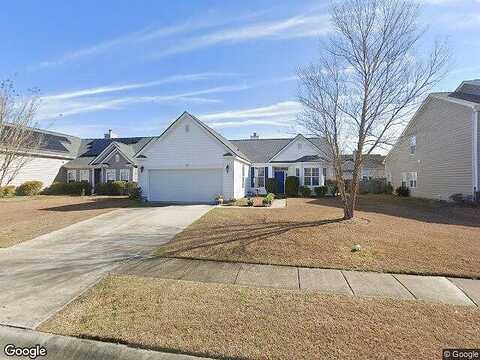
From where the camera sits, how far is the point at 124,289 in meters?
5.38

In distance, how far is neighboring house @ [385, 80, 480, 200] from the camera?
54.6 feet

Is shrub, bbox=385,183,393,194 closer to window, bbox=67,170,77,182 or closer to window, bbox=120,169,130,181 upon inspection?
window, bbox=120,169,130,181

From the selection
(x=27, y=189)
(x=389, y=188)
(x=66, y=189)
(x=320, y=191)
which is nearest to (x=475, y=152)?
(x=320, y=191)

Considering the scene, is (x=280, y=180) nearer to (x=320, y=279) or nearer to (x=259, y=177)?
(x=259, y=177)

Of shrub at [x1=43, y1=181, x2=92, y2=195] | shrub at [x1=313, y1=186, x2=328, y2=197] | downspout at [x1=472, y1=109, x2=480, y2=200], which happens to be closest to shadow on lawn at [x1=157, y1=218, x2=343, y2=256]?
downspout at [x1=472, y1=109, x2=480, y2=200]

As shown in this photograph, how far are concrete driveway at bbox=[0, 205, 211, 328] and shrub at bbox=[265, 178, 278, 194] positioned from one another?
571 inches

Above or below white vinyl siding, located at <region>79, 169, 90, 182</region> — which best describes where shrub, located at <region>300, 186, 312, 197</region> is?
below

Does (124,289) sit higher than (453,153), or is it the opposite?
(453,153)

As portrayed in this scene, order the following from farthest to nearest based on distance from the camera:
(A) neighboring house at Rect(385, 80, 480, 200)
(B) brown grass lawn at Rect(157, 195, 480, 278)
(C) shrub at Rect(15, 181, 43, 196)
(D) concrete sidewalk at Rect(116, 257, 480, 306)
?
(C) shrub at Rect(15, 181, 43, 196) → (A) neighboring house at Rect(385, 80, 480, 200) → (B) brown grass lawn at Rect(157, 195, 480, 278) → (D) concrete sidewalk at Rect(116, 257, 480, 306)

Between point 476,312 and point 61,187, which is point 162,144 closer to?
point 61,187

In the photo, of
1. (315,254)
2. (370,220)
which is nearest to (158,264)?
(315,254)

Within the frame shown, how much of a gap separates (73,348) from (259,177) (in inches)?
972

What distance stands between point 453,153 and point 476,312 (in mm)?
17385

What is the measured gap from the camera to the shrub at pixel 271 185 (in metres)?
26.8
